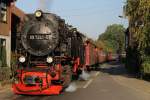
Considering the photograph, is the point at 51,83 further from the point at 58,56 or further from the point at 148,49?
the point at 148,49

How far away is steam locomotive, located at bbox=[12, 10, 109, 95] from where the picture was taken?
18.2 metres

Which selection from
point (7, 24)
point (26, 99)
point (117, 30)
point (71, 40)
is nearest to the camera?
point (26, 99)

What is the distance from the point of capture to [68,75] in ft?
68.0

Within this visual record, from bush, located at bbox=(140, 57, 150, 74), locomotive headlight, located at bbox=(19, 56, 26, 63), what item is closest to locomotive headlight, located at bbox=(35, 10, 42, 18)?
locomotive headlight, located at bbox=(19, 56, 26, 63)

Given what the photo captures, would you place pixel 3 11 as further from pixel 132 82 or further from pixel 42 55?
pixel 132 82

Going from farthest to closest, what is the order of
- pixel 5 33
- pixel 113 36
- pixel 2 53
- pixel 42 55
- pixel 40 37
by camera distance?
1. pixel 113 36
2. pixel 5 33
3. pixel 2 53
4. pixel 40 37
5. pixel 42 55

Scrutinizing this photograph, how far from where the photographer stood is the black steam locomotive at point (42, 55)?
59.8 ft

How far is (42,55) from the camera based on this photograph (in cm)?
1942

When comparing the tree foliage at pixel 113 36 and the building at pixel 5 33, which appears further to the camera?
the tree foliage at pixel 113 36

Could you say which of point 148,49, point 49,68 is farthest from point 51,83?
point 148,49

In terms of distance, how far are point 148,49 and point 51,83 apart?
43.7ft

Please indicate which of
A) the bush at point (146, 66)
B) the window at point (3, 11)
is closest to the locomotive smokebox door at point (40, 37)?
the window at point (3, 11)

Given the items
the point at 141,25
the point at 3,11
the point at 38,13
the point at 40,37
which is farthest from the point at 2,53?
the point at 141,25

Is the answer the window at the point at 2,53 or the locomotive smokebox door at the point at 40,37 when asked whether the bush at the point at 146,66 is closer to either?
the window at the point at 2,53
